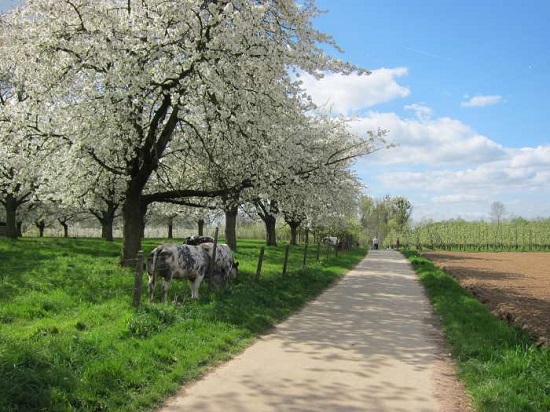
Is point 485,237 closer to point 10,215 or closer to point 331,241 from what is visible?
point 331,241

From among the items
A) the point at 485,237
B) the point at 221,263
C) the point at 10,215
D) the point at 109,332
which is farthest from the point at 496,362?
the point at 485,237

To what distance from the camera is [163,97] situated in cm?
1602

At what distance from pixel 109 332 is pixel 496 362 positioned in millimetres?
6593

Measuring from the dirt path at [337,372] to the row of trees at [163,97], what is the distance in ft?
19.8

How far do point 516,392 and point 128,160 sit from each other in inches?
570

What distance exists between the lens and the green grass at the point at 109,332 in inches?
245

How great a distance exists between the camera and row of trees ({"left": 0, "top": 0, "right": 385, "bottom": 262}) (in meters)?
14.0

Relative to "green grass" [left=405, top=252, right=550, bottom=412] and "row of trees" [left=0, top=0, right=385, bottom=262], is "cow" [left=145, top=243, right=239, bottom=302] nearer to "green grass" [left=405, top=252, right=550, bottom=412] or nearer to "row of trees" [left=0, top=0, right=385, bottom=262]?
"row of trees" [left=0, top=0, right=385, bottom=262]

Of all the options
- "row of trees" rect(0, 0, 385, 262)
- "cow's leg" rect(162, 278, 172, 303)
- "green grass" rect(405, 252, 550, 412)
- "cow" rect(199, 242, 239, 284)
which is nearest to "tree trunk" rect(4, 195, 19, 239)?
"row of trees" rect(0, 0, 385, 262)

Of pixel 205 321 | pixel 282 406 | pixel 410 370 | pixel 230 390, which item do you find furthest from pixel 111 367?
pixel 410 370

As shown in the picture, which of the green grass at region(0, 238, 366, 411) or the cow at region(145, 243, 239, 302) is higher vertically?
the cow at region(145, 243, 239, 302)

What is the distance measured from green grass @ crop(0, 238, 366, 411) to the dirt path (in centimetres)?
51

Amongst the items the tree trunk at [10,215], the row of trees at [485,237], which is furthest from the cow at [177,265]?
the row of trees at [485,237]

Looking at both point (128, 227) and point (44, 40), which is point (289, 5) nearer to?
point (44, 40)
